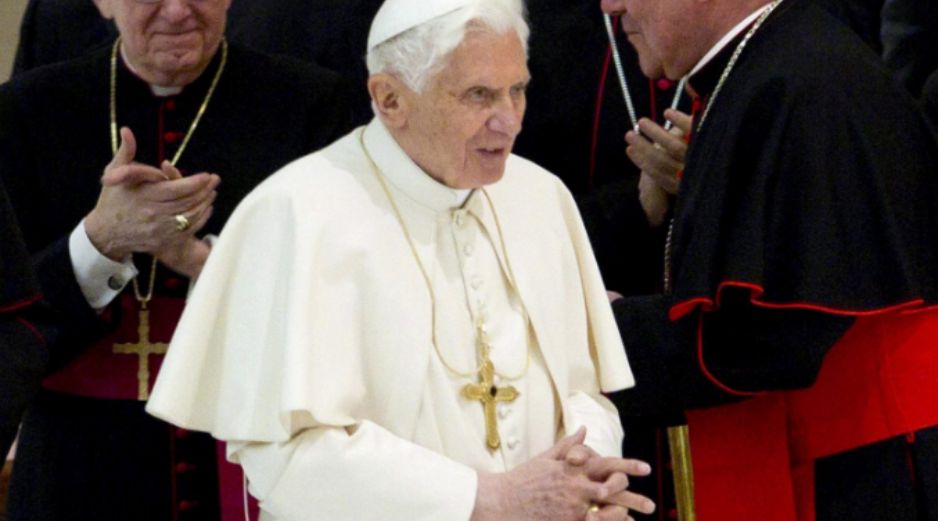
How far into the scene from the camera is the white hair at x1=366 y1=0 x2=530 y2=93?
3309 mm

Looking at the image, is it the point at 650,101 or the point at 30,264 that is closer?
the point at 30,264

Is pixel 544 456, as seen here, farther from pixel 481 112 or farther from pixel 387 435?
pixel 481 112

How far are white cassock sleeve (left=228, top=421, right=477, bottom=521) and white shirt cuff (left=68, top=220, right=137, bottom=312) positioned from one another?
0.87m

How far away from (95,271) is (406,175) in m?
0.88

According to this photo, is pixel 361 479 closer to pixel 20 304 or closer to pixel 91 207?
pixel 20 304

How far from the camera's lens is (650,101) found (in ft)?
15.5

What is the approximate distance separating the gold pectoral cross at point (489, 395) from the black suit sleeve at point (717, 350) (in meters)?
0.68

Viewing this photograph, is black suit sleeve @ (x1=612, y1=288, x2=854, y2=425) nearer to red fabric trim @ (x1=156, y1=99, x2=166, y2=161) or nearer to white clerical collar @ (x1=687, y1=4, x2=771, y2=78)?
white clerical collar @ (x1=687, y1=4, x2=771, y2=78)

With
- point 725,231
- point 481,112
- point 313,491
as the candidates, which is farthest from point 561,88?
point 313,491

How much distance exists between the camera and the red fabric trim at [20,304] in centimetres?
361

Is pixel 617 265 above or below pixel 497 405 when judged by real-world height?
above

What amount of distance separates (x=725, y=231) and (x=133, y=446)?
1.41 metres

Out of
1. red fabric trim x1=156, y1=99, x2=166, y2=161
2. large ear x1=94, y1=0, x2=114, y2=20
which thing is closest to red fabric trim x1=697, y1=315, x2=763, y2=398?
red fabric trim x1=156, y1=99, x2=166, y2=161

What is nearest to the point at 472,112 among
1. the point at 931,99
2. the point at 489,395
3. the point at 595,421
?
the point at 489,395
